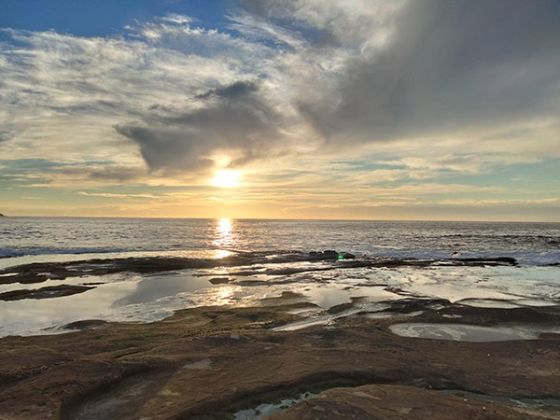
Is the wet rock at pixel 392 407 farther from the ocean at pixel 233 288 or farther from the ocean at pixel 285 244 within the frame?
the ocean at pixel 285 244

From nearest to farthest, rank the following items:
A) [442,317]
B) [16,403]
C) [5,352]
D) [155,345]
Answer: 1. [16,403]
2. [5,352]
3. [155,345]
4. [442,317]

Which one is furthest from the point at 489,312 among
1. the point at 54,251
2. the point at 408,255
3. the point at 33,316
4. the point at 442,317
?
the point at 54,251

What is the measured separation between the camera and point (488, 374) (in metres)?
8.06

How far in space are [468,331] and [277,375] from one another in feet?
23.1

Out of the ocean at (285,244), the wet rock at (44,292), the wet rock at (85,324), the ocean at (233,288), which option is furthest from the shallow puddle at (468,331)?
A: the ocean at (285,244)

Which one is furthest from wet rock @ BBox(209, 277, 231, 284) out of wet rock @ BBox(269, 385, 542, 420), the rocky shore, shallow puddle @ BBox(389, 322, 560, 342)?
wet rock @ BBox(269, 385, 542, 420)

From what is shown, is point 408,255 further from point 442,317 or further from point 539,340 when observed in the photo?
point 539,340

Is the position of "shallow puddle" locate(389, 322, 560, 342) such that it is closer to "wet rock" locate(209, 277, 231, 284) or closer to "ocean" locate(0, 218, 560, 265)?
"wet rock" locate(209, 277, 231, 284)

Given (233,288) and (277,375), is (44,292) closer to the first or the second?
(233,288)

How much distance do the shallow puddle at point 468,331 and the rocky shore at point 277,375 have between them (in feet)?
1.51

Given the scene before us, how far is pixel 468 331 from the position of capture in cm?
1193

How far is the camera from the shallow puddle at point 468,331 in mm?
11195

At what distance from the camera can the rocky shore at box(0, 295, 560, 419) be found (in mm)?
6309

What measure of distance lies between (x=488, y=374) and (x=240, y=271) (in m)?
22.7
